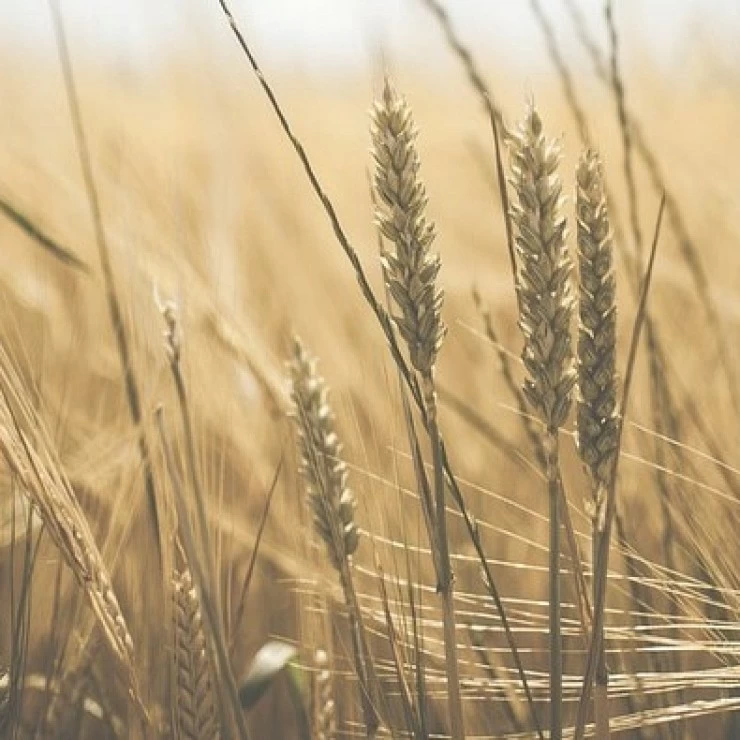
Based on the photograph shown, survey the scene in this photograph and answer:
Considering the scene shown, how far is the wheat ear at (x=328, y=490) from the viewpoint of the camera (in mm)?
568

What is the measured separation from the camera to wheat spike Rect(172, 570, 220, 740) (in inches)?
23.2

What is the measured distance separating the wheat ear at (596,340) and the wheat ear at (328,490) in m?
0.10

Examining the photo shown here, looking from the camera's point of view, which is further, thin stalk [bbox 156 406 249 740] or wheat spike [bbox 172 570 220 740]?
wheat spike [bbox 172 570 220 740]

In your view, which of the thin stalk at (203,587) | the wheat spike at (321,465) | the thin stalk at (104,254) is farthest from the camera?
the thin stalk at (104,254)

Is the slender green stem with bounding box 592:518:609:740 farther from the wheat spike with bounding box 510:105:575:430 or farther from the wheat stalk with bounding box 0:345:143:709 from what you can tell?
the wheat stalk with bounding box 0:345:143:709

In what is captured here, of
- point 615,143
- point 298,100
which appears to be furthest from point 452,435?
point 298,100

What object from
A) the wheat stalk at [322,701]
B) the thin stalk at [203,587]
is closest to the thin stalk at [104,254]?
the wheat stalk at [322,701]

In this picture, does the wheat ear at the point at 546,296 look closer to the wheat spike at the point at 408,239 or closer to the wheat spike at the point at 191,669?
the wheat spike at the point at 408,239

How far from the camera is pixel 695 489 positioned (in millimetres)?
734

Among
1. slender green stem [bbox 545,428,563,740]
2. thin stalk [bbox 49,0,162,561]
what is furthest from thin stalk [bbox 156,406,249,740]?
thin stalk [bbox 49,0,162,561]

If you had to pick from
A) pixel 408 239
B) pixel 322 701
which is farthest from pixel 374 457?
pixel 408 239

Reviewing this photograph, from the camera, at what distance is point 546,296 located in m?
0.50

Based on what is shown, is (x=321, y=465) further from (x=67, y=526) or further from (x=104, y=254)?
(x=104, y=254)

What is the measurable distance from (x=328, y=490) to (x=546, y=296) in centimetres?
12
